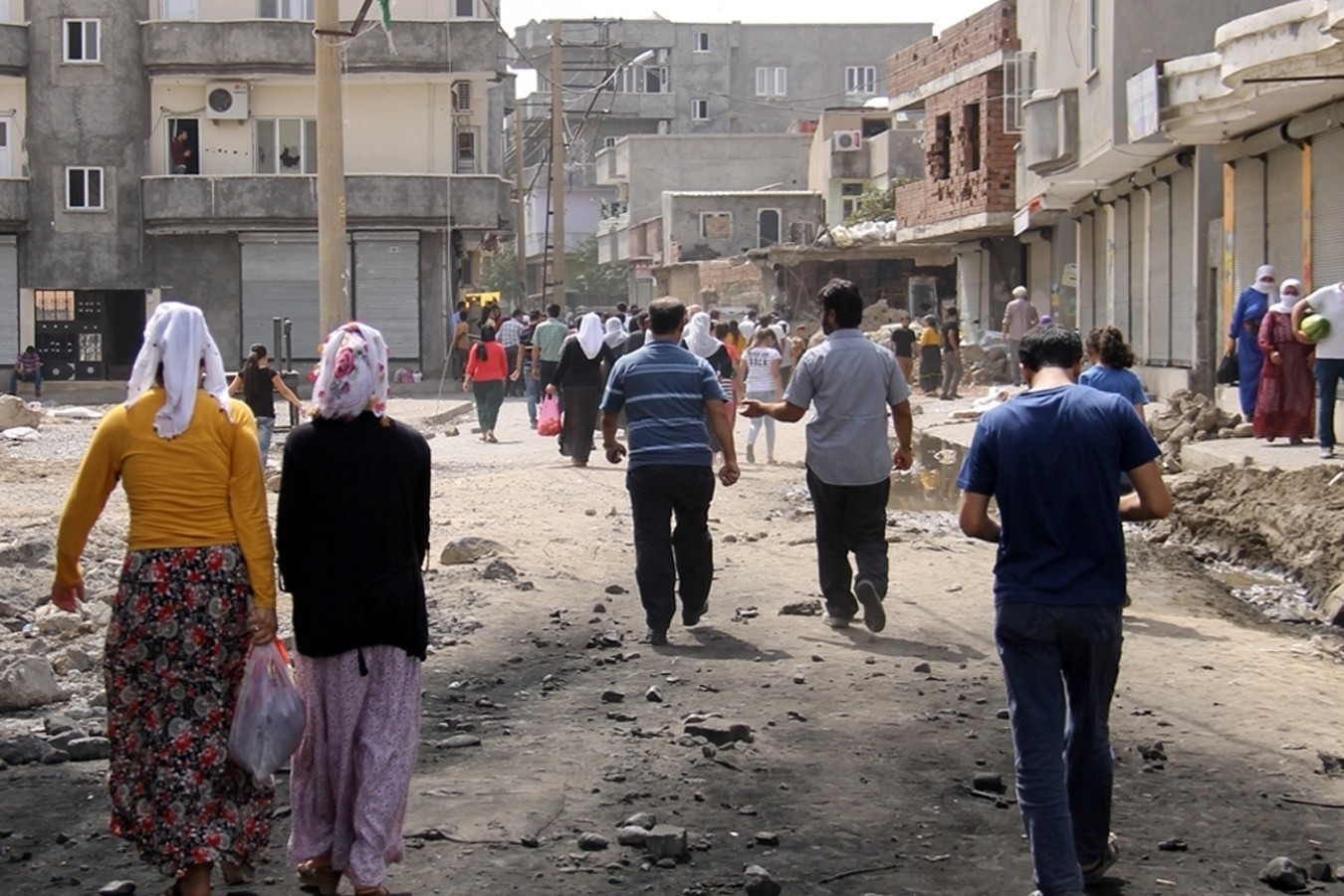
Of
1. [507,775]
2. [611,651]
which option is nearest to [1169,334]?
[611,651]

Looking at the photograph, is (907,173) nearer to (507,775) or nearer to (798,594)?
(798,594)

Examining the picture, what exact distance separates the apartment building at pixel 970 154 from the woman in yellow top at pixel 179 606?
104ft

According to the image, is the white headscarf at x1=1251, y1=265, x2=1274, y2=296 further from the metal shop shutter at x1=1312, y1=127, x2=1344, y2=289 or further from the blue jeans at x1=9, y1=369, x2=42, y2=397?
the blue jeans at x1=9, y1=369, x2=42, y2=397

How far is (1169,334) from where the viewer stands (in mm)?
27781


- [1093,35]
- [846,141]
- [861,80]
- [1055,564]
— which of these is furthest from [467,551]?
[861,80]

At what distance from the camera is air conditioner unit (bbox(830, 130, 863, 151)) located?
189 ft

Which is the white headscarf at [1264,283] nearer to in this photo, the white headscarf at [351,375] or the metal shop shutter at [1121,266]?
the metal shop shutter at [1121,266]

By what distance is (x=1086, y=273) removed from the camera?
3553 centimetres

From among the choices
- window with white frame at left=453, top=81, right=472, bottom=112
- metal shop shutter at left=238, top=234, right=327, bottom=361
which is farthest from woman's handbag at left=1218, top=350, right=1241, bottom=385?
metal shop shutter at left=238, top=234, right=327, bottom=361

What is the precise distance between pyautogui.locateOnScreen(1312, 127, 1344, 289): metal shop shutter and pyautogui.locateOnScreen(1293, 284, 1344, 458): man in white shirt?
3829mm

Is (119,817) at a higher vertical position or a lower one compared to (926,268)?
lower

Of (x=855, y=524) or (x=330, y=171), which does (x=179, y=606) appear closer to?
(x=855, y=524)

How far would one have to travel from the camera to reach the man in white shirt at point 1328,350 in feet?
51.0

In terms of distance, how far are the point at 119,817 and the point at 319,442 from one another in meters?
1.18
